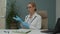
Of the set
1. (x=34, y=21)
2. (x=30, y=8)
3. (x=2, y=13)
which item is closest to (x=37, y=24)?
(x=34, y=21)

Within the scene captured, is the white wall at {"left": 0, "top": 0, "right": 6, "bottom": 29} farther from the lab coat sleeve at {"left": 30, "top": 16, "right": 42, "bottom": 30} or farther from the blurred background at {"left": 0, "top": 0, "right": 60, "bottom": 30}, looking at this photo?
the lab coat sleeve at {"left": 30, "top": 16, "right": 42, "bottom": 30}

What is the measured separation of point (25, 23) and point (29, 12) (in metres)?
0.11

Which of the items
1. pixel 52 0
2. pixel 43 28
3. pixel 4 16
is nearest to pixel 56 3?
pixel 52 0

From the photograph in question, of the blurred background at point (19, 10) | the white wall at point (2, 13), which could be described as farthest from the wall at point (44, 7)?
the white wall at point (2, 13)

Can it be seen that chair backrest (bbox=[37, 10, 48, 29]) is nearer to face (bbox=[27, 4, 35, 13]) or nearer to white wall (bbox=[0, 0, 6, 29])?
face (bbox=[27, 4, 35, 13])

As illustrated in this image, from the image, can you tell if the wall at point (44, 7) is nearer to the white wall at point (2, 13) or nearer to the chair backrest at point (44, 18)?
the chair backrest at point (44, 18)

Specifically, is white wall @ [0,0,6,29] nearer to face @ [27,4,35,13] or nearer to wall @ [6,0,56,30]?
wall @ [6,0,56,30]

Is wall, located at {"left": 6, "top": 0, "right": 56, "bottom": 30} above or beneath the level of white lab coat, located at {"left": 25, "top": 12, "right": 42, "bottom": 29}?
above

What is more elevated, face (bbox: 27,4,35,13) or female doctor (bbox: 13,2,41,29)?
face (bbox: 27,4,35,13)

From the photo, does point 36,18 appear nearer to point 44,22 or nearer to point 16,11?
point 44,22

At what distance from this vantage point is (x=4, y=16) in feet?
4.24

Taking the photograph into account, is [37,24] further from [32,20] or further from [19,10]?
[19,10]

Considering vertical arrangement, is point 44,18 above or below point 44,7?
below

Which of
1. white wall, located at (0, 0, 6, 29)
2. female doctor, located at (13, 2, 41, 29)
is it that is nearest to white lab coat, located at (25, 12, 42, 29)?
female doctor, located at (13, 2, 41, 29)
